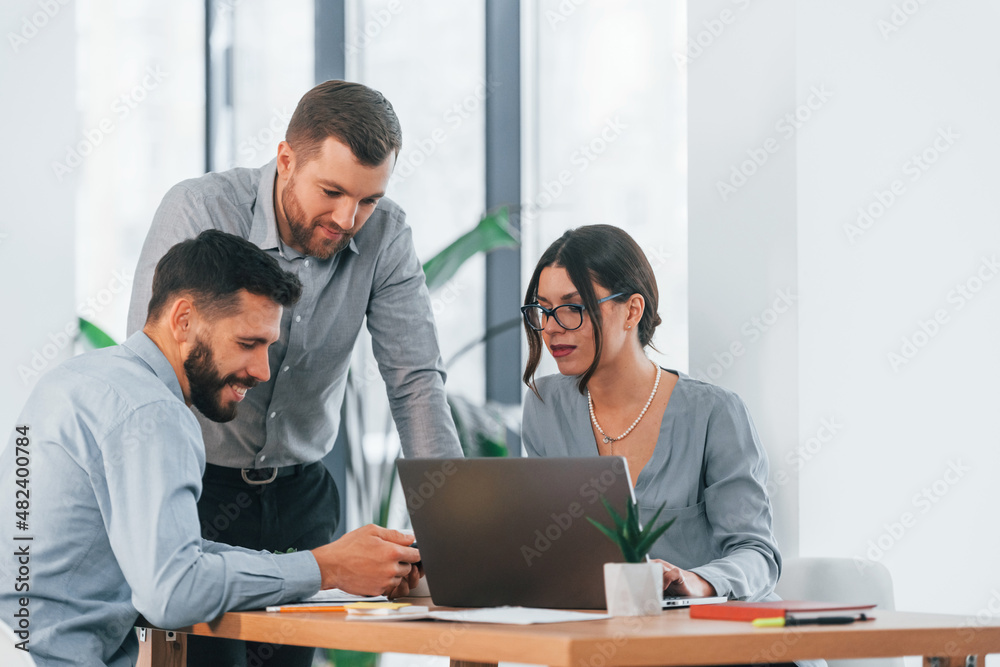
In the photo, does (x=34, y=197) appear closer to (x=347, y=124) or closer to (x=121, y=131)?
(x=121, y=131)

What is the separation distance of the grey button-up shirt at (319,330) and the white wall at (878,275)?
3.09ft

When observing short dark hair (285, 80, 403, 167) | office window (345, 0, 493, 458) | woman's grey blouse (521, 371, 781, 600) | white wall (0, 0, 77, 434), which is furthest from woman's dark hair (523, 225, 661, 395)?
white wall (0, 0, 77, 434)

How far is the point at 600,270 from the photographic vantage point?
2180 millimetres

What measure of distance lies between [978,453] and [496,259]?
1.75 meters

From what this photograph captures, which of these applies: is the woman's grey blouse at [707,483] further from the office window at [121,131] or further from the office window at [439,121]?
the office window at [121,131]

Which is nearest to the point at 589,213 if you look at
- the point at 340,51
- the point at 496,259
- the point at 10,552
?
the point at 496,259

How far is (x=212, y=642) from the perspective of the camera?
2.07m

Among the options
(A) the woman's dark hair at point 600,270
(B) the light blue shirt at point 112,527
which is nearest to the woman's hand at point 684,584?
(B) the light blue shirt at point 112,527

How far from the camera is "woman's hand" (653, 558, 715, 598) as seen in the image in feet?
5.12

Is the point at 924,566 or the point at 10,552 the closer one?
the point at 10,552

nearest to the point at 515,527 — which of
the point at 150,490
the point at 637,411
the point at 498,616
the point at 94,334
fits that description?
the point at 498,616

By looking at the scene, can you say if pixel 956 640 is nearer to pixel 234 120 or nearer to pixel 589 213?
pixel 589 213

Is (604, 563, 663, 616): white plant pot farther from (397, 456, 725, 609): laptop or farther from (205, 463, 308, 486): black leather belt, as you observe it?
(205, 463, 308, 486): black leather belt

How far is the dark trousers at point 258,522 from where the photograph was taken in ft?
6.82
